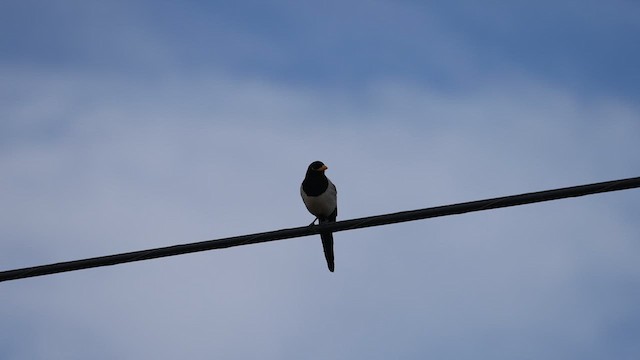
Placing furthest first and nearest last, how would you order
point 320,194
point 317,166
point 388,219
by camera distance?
point 317,166, point 320,194, point 388,219

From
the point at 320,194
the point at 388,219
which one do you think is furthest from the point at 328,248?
the point at 388,219

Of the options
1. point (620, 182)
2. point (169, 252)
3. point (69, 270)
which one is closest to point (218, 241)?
point (169, 252)

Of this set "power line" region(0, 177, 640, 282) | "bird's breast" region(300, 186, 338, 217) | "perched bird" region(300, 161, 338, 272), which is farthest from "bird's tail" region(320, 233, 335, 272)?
"power line" region(0, 177, 640, 282)

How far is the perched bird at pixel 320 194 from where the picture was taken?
11.5m

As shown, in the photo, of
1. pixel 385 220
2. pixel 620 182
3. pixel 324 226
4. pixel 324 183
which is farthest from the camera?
pixel 324 183

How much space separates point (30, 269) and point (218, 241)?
1.22 meters

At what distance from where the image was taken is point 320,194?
11.5 meters

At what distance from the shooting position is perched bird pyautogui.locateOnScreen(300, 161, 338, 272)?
1151 centimetres

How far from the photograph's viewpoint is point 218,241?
6.27 m

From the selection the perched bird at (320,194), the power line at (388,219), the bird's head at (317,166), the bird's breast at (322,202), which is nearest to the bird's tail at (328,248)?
the perched bird at (320,194)

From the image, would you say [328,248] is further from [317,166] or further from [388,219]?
[388,219]

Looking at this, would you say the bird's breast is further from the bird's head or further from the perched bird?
the bird's head

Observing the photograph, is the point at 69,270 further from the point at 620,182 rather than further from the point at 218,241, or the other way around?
the point at 620,182

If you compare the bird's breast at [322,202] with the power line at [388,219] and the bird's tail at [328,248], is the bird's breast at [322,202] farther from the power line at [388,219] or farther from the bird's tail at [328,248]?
the power line at [388,219]
